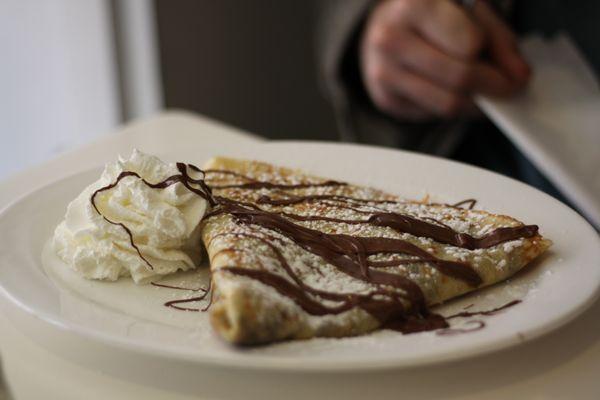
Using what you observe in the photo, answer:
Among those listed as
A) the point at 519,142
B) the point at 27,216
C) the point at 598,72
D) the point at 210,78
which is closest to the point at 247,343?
the point at 27,216

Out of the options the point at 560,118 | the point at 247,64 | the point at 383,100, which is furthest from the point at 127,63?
the point at 560,118

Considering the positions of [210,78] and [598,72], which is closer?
[598,72]

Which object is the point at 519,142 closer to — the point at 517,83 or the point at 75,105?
the point at 517,83

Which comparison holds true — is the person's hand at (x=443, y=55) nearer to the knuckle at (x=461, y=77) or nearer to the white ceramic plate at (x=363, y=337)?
the knuckle at (x=461, y=77)

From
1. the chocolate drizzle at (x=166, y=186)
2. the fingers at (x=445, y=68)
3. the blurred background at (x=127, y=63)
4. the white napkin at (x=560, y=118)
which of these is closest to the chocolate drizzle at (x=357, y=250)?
the chocolate drizzle at (x=166, y=186)

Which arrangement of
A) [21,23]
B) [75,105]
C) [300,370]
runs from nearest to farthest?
[300,370], [21,23], [75,105]

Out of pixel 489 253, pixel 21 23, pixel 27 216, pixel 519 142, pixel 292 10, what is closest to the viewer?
pixel 489 253

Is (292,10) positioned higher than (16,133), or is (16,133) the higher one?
(292,10)
